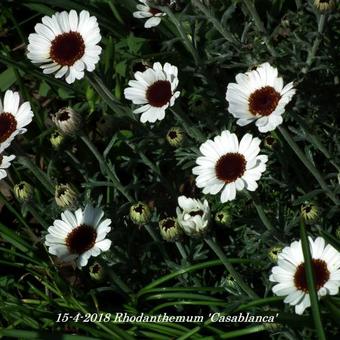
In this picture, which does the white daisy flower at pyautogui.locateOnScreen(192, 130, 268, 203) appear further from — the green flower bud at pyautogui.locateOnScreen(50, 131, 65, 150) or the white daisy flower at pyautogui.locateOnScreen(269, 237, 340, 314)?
the green flower bud at pyautogui.locateOnScreen(50, 131, 65, 150)

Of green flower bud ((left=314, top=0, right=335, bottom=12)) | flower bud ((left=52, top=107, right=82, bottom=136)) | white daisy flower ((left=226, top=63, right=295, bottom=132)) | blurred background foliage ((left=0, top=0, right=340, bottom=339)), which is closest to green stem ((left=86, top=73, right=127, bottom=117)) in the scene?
blurred background foliage ((left=0, top=0, right=340, bottom=339))

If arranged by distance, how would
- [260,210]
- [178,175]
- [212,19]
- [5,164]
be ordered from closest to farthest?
[260,210], [5,164], [212,19], [178,175]

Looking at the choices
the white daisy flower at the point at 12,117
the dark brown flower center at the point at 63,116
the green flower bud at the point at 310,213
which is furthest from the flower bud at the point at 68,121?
the green flower bud at the point at 310,213

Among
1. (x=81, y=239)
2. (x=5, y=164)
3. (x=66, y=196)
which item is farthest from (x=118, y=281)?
(x=5, y=164)

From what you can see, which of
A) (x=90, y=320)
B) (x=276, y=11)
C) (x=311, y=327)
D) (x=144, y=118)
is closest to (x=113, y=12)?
(x=276, y=11)

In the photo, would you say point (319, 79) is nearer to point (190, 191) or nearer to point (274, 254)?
point (190, 191)

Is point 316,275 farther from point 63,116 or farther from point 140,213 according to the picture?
point 63,116
